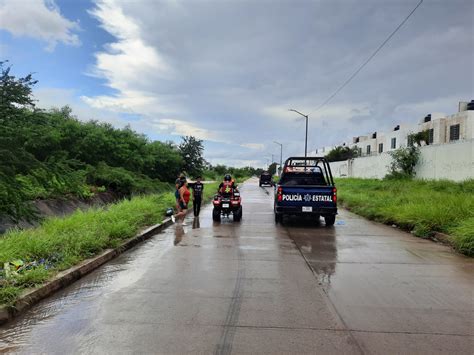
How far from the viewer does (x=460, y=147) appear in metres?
21.2

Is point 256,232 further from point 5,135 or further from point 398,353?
point 398,353

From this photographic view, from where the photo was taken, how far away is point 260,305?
513 centimetres

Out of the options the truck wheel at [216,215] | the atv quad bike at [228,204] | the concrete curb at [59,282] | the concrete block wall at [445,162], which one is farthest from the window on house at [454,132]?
the concrete curb at [59,282]

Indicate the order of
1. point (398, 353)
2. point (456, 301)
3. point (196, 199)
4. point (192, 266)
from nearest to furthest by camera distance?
1. point (398, 353)
2. point (456, 301)
3. point (192, 266)
4. point (196, 199)

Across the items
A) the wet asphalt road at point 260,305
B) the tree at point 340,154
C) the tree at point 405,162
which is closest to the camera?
the wet asphalt road at point 260,305

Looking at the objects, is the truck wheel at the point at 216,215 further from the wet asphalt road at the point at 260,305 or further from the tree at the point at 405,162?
the tree at the point at 405,162

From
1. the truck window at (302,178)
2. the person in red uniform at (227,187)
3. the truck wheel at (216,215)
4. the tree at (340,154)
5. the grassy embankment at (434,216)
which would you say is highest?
the tree at (340,154)

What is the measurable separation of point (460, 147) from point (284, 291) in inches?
756

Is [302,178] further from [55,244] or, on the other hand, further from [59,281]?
[59,281]

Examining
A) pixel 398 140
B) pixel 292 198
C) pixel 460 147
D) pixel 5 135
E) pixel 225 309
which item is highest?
pixel 398 140

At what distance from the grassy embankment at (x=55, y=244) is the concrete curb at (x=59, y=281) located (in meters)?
0.10

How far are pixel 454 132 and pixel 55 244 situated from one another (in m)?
44.8

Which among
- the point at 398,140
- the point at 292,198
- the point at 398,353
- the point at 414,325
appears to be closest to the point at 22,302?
the point at 398,353

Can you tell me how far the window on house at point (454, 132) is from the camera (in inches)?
1676
